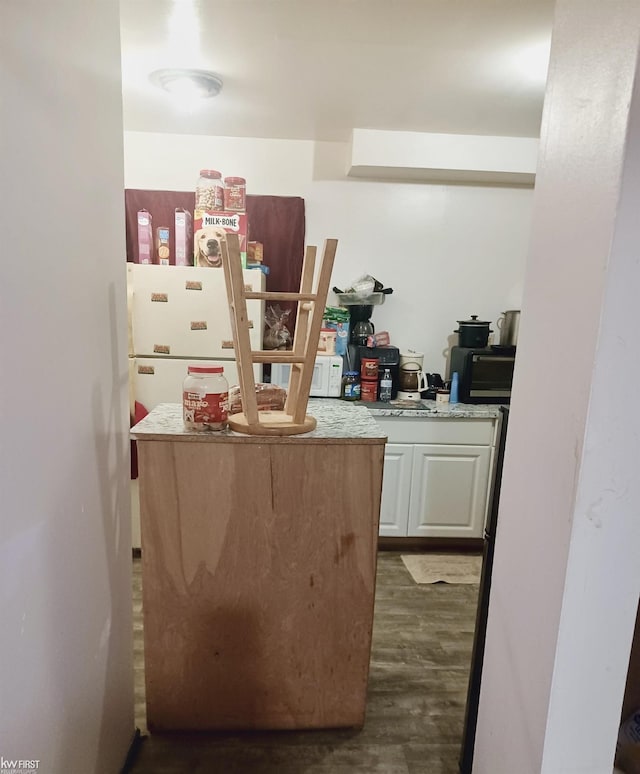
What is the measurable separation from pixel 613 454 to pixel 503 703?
67 cm

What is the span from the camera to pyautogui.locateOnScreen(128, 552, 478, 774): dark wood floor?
1.59 m

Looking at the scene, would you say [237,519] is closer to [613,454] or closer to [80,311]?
[80,311]

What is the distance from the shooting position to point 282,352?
4.71 ft

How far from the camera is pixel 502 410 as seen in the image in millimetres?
1339

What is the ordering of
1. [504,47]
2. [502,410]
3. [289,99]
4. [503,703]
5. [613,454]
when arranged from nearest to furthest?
[613,454] → [503,703] → [502,410] → [504,47] → [289,99]

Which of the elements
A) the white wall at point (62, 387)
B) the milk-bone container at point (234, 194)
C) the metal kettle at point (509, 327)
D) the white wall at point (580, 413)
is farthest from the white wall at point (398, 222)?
the white wall at point (580, 413)

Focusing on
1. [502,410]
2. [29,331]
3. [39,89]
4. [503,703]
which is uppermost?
[39,89]

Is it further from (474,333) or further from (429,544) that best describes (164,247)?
(429,544)

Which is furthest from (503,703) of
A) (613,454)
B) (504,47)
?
(504,47)

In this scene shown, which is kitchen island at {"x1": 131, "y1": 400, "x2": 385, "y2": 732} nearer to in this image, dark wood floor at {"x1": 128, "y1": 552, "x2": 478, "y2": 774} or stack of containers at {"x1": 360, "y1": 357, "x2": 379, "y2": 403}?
dark wood floor at {"x1": 128, "y1": 552, "x2": 478, "y2": 774}

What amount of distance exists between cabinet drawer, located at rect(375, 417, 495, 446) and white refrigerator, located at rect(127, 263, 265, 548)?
0.98m

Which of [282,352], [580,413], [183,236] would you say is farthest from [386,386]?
[580,413]

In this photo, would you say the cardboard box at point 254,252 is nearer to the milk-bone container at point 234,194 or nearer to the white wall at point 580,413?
the milk-bone container at point 234,194

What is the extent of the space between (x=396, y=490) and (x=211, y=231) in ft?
5.91
